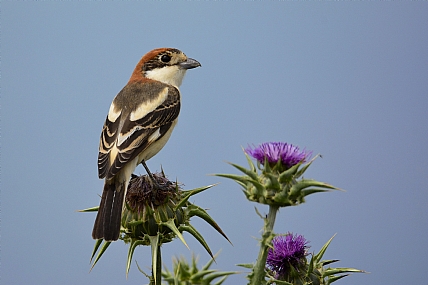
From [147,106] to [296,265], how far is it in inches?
114

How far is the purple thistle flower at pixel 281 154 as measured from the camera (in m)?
5.20

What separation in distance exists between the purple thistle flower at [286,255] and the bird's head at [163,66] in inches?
141

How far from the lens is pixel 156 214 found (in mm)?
6094

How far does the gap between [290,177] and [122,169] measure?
2.22 m

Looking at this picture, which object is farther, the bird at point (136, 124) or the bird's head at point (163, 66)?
the bird's head at point (163, 66)

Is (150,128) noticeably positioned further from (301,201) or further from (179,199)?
(301,201)

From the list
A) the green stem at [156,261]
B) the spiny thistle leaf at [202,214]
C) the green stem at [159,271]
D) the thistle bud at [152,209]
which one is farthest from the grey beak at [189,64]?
the green stem at [159,271]

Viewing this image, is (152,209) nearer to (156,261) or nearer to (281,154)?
(156,261)

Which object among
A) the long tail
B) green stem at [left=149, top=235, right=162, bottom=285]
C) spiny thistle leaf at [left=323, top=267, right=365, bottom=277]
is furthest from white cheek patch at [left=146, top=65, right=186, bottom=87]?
spiny thistle leaf at [left=323, top=267, right=365, bottom=277]

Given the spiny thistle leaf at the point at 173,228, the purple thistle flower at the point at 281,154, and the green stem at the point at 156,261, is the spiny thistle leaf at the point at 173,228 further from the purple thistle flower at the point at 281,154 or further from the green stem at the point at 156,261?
the purple thistle flower at the point at 281,154

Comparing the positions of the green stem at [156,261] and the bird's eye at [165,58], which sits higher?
the bird's eye at [165,58]

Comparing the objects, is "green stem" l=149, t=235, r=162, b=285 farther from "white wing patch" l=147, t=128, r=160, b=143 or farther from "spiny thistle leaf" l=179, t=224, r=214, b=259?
"white wing patch" l=147, t=128, r=160, b=143

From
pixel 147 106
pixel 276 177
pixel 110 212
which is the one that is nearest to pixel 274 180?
pixel 276 177

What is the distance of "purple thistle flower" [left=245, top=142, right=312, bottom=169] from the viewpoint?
520 centimetres
